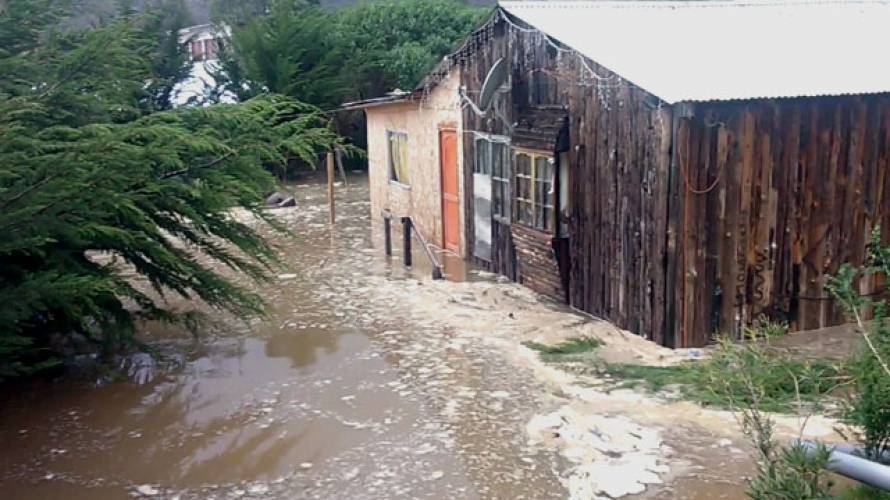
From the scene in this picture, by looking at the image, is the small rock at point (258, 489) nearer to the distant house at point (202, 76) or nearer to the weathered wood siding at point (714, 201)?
the weathered wood siding at point (714, 201)

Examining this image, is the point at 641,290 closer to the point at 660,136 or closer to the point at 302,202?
the point at 660,136

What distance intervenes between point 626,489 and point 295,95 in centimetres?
2139

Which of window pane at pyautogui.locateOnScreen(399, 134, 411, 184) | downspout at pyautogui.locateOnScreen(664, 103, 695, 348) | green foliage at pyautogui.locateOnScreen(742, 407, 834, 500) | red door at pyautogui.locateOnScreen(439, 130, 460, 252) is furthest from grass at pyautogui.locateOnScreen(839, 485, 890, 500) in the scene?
window pane at pyautogui.locateOnScreen(399, 134, 411, 184)

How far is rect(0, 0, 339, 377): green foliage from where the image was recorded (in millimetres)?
6141

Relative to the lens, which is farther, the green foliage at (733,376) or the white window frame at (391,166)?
the white window frame at (391,166)

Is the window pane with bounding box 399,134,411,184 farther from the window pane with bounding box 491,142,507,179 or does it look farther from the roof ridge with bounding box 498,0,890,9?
the roof ridge with bounding box 498,0,890,9

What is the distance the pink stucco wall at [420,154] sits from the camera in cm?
1302

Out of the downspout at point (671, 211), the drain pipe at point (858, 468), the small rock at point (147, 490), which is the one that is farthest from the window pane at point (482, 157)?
the drain pipe at point (858, 468)

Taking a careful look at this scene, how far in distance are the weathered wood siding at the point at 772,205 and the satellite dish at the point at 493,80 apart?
12.0 ft

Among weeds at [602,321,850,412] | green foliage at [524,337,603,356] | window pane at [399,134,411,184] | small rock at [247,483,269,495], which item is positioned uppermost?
window pane at [399,134,411,184]

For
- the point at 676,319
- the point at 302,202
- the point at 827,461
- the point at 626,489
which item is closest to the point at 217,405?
the point at 626,489

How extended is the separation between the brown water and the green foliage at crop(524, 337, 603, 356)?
43 centimetres

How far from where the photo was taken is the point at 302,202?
20016mm

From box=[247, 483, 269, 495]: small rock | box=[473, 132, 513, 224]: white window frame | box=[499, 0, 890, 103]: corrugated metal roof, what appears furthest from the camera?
box=[473, 132, 513, 224]: white window frame
